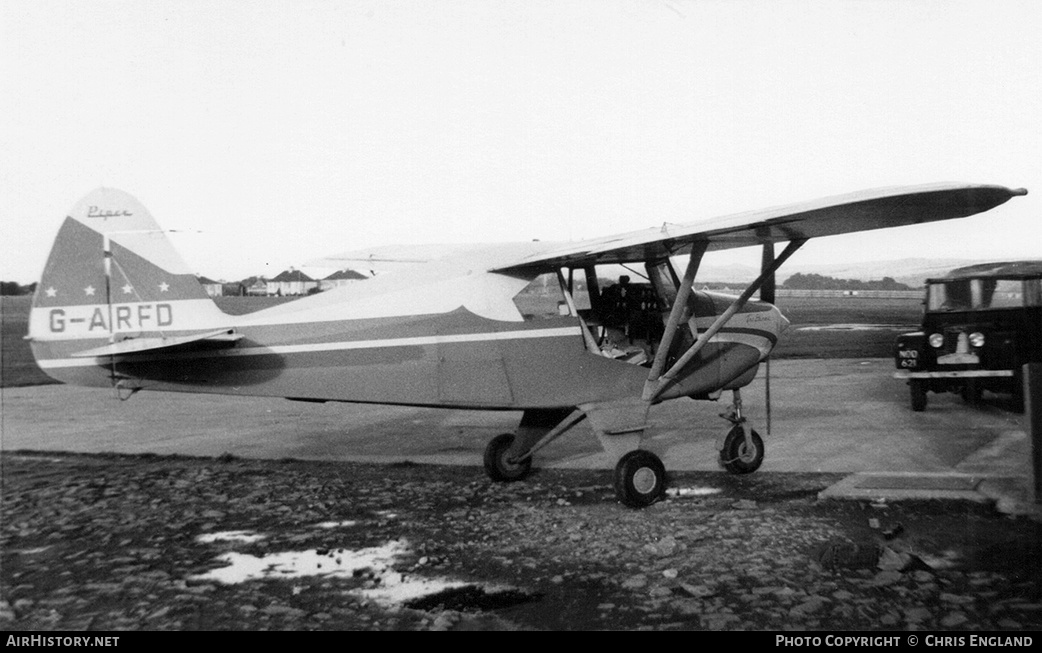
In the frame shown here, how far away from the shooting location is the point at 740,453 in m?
7.50

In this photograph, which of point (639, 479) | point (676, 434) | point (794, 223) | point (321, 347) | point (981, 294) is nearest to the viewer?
point (794, 223)

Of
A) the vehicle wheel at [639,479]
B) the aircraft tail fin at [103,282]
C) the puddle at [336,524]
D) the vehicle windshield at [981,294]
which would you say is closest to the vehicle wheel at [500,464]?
the vehicle wheel at [639,479]

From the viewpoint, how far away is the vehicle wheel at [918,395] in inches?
439

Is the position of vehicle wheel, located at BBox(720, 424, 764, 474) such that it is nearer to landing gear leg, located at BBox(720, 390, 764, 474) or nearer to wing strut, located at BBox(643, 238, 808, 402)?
landing gear leg, located at BBox(720, 390, 764, 474)

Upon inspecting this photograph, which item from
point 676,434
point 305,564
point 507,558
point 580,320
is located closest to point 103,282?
point 305,564

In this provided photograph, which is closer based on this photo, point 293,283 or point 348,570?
point 348,570

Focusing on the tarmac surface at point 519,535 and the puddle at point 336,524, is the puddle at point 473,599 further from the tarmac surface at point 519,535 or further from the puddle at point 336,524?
the puddle at point 336,524

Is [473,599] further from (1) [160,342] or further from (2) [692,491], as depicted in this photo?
(1) [160,342]

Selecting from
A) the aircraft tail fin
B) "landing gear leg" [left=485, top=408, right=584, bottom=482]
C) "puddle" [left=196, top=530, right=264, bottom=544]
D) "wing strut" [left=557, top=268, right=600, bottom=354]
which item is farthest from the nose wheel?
the aircraft tail fin

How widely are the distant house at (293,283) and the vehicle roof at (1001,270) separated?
41.7ft

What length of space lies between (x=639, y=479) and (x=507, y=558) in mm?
1716

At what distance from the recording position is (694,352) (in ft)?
22.7

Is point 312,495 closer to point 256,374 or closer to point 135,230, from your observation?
point 256,374

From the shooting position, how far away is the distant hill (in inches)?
409
